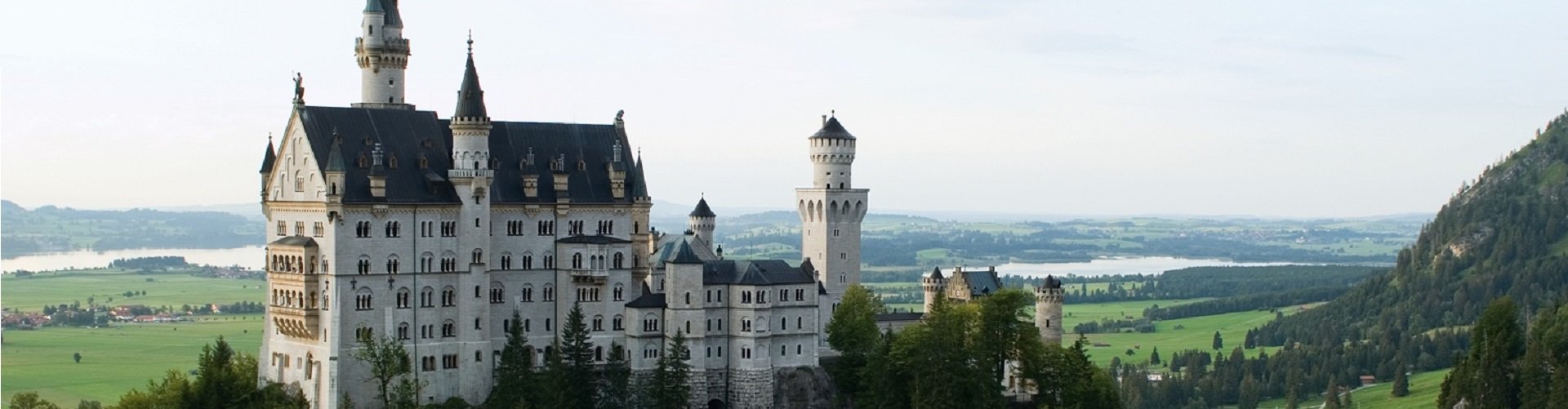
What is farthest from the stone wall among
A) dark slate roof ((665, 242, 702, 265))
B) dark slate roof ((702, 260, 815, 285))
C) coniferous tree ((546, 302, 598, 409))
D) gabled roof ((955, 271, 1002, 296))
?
gabled roof ((955, 271, 1002, 296))

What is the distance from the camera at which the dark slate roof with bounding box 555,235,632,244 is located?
109 meters

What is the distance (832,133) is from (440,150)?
30.8 m

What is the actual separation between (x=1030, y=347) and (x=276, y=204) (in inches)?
1608

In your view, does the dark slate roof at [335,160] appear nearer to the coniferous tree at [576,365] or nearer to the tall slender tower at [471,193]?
the tall slender tower at [471,193]

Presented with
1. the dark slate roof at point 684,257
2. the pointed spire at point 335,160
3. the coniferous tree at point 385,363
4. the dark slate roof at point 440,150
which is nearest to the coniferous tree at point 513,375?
the coniferous tree at point 385,363

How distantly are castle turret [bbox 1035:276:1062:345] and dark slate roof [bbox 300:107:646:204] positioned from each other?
27676mm

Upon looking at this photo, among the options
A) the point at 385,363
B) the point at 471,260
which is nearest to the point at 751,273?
the point at 471,260

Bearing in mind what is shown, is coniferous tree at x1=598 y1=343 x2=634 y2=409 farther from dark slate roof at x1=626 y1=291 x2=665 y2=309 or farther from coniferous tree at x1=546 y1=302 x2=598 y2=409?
dark slate roof at x1=626 y1=291 x2=665 y2=309

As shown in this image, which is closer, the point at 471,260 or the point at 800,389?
the point at 471,260

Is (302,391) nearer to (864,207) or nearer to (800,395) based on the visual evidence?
(800,395)

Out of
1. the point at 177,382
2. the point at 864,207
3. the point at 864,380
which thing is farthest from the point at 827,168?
the point at 177,382

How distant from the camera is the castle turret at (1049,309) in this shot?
125 m

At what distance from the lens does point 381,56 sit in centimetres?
10844

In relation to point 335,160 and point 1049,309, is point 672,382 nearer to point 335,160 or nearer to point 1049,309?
point 335,160
